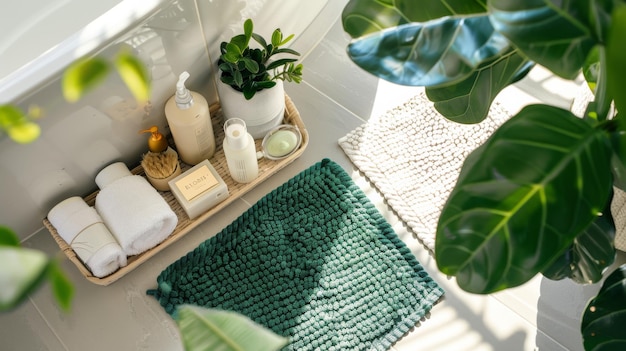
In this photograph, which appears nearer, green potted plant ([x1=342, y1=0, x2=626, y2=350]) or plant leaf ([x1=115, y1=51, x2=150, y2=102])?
plant leaf ([x1=115, y1=51, x2=150, y2=102])

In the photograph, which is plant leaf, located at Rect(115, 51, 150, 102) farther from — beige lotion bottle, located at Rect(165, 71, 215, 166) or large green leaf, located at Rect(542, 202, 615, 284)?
beige lotion bottle, located at Rect(165, 71, 215, 166)

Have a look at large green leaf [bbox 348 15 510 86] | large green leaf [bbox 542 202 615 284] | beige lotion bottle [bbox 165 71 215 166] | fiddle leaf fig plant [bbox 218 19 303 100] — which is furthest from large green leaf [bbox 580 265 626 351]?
beige lotion bottle [bbox 165 71 215 166]

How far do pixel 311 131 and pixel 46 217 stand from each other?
663mm

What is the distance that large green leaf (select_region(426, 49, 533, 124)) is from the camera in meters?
0.92

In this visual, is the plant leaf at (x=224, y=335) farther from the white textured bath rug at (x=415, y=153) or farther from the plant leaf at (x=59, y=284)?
the white textured bath rug at (x=415, y=153)

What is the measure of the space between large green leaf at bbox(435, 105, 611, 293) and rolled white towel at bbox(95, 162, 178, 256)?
87cm

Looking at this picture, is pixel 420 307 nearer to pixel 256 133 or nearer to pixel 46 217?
pixel 256 133

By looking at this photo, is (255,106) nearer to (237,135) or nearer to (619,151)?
(237,135)

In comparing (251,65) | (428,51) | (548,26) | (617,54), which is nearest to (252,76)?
(251,65)

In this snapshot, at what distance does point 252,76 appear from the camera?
4.75 feet

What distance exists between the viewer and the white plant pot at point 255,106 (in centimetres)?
148

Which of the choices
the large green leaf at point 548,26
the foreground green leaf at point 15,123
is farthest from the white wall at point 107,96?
→ the foreground green leaf at point 15,123

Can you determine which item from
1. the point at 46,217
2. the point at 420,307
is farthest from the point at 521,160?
the point at 46,217

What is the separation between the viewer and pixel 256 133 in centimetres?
161
